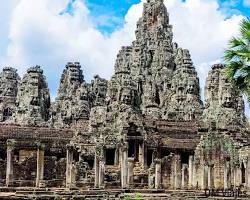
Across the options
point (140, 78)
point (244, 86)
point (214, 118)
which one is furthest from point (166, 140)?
point (244, 86)

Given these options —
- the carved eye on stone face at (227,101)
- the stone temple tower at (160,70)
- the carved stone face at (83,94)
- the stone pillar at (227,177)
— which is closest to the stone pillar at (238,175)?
the stone pillar at (227,177)

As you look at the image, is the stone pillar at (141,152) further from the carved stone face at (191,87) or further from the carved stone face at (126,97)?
the carved stone face at (191,87)

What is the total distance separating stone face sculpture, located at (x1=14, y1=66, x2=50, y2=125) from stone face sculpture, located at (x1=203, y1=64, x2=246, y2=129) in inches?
595

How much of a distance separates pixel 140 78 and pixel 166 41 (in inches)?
283

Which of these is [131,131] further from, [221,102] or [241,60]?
[241,60]

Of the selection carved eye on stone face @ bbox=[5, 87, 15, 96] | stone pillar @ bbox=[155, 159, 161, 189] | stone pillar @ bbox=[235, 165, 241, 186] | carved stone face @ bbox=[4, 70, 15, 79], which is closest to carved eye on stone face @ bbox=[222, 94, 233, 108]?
stone pillar @ bbox=[235, 165, 241, 186]

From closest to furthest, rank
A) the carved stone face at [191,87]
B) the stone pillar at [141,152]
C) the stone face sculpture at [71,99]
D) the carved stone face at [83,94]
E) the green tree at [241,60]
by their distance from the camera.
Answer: the green tree at [241,60] → the stone pillar at [141,152] → the stone face sculpture at [71,99] → the carved stone face at [83,94] → the carved stone face at [191,87]

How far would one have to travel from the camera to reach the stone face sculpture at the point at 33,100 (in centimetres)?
5366

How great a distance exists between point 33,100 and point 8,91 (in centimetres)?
1098

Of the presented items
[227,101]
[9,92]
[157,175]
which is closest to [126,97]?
[227,101]

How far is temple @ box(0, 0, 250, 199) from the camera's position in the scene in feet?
111

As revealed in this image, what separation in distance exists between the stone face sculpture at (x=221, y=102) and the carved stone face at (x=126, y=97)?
5.77 meters

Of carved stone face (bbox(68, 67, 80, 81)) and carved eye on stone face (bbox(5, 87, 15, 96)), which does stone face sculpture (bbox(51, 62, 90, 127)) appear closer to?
carved stone face (bbox(68, 67, 80, 81))

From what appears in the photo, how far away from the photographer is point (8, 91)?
213 ft
